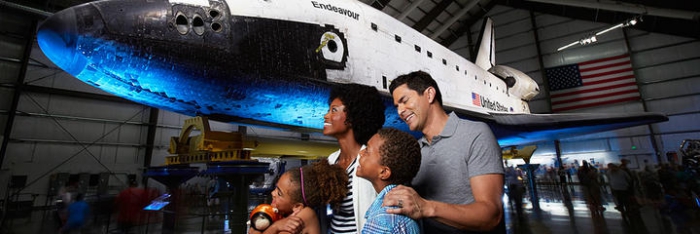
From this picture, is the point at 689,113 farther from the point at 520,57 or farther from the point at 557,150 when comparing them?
the point at 520,57

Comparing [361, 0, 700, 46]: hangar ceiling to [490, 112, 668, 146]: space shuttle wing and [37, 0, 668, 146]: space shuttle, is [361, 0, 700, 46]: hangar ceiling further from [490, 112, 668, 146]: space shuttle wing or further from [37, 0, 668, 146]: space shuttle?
[37, 0, 668, 146]: space shuttle

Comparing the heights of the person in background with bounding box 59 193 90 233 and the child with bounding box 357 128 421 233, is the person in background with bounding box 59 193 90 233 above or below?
below

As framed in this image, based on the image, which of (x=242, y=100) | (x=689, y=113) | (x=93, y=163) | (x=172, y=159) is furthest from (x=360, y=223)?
(x=689, y=113)

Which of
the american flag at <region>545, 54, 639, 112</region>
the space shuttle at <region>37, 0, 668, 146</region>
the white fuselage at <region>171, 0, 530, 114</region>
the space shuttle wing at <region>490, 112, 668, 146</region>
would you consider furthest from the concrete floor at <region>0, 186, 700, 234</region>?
the american flag at <region>545, 54, 639, 112</region>

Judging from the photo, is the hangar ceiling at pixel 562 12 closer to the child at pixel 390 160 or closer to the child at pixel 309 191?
the child at pixel 309 191

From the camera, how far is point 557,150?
15805mm

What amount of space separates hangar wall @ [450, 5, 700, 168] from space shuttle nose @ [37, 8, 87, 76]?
60.6 feet

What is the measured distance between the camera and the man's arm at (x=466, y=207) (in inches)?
33.2

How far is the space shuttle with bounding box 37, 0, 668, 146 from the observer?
5.35ft

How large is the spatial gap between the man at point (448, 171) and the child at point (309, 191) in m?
0.33

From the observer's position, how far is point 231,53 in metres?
1.93

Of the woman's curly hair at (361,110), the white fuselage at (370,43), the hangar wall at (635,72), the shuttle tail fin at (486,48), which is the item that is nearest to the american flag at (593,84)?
the hangar wall at (635,72)

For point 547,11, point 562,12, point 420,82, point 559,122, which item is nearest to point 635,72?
point 562,12

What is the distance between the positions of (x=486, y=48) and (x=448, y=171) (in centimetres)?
930
